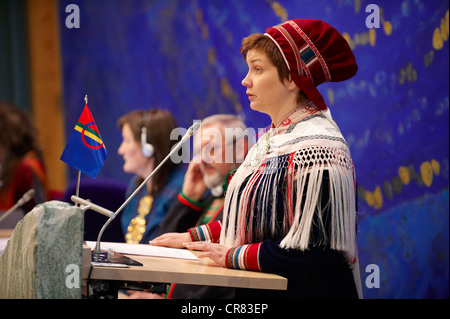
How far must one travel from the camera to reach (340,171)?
6.51ft

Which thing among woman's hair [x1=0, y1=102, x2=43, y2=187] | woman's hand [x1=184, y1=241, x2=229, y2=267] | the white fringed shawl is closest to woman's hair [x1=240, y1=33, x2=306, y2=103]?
the white fringed shawl

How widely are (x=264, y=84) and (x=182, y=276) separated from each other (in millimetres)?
720

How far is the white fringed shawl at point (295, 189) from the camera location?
1.96 m

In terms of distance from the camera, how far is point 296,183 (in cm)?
201

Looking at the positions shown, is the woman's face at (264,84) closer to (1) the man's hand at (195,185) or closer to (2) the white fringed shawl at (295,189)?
(2) the white fringed shawl at (295,189)

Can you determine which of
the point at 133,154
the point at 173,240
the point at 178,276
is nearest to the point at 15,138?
the point at 133,154

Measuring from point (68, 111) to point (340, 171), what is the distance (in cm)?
529

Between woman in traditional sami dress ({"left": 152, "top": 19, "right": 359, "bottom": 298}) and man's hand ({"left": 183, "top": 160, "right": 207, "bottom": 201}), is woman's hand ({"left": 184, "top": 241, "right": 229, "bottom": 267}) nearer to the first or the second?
woman in traditional sami dress ({"left": 152, "top": 19, "right": 359, "bottom": 298})

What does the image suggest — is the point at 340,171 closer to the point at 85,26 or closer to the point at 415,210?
the point at 415,210

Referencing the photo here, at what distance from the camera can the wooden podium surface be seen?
180cm

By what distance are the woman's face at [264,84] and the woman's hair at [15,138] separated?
333 cm

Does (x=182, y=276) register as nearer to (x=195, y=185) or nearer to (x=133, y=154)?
(x=195, y=185)

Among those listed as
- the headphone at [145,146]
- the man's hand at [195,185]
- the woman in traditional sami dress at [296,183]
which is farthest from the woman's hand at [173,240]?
the headphone at [145,146]
